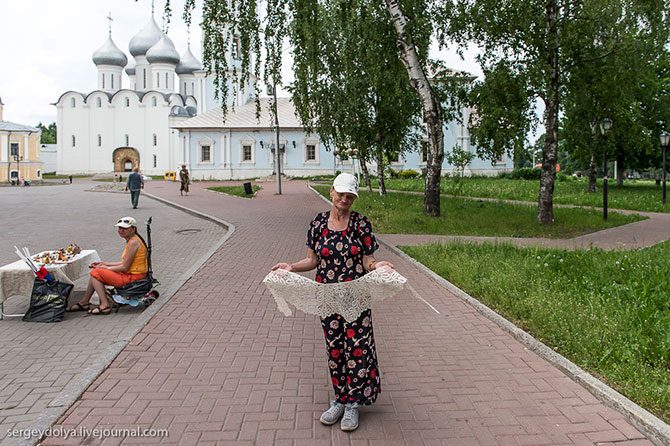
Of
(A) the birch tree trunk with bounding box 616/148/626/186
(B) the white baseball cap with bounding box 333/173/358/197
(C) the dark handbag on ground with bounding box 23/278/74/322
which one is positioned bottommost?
(C) the dark handbag on ground with bounding box 23/278/74/322

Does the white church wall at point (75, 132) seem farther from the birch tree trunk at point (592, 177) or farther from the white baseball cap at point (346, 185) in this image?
the white baseball cap at point (346, 185)

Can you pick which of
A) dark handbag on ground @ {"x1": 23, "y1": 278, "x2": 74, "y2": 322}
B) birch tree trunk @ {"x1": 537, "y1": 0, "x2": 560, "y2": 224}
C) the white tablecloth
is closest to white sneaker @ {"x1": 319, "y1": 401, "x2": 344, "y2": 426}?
dark handbag on ground @ {"x1": 23, "y1": 278, "x2": 74, "y2": 322}

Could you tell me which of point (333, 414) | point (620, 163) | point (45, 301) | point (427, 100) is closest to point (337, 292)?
point (333, 414)

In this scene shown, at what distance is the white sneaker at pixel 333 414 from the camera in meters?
4.42

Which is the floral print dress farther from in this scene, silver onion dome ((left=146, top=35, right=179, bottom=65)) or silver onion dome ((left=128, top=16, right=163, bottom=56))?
silver onion dome ((left=128, top=16, right=163, bottom=56))

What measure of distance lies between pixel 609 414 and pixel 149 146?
7602 centimetres

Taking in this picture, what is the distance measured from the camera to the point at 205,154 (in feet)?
191

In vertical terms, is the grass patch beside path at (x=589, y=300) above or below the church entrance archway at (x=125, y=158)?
below

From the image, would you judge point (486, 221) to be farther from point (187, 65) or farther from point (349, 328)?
point (187, 65)

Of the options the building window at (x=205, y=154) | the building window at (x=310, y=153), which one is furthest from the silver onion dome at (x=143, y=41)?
the building window at (x=310, y=153)

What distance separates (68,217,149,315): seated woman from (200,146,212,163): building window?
51449 mm

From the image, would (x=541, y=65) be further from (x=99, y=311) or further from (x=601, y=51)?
(x=99, y=311)

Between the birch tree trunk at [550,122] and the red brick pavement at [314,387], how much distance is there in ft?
32.8

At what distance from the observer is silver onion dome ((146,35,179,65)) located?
7719 centimetres
